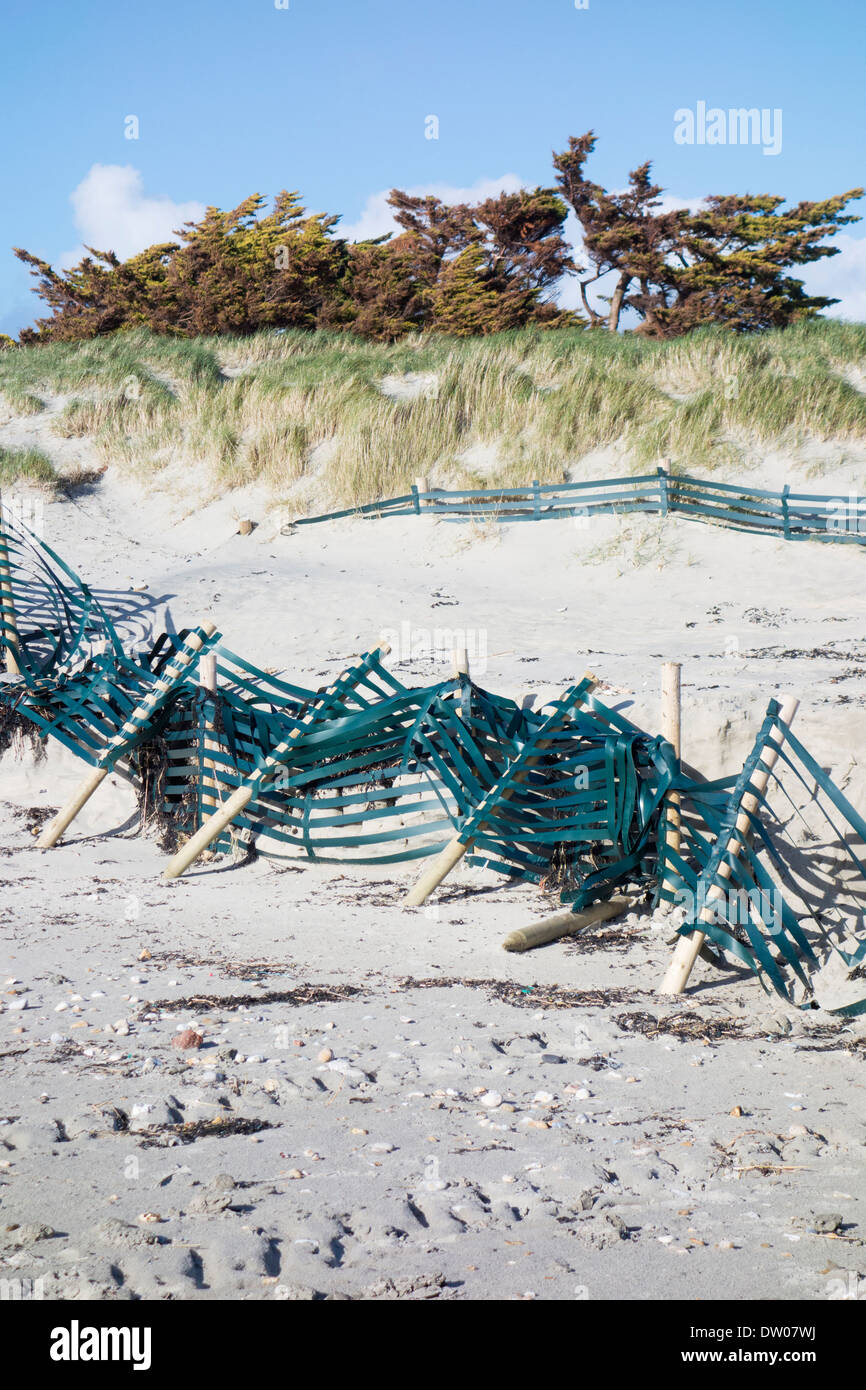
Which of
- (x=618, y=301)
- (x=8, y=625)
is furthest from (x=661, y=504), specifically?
(x=618, y=301)

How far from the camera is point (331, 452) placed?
1661cm

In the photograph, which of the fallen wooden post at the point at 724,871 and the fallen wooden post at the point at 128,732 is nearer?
the fallen wooden post at the point at 724,871

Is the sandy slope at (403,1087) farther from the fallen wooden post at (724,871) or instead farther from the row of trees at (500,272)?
the row of trees at (500,272)

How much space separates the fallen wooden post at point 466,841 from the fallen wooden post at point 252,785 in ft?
3.72

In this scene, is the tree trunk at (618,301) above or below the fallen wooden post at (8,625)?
above

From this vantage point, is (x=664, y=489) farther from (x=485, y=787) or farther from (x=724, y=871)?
(x=724, y=871)

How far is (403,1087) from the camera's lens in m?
3.94

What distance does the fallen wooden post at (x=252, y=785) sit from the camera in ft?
22.2

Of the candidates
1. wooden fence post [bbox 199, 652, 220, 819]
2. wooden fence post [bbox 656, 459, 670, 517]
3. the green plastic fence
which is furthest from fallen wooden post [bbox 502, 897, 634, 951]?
wooden fence post [bbox 656, 459, 670, 517]

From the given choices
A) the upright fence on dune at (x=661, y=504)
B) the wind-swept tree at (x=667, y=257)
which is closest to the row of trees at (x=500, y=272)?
the wind-swept tree at (x=667, y=257)

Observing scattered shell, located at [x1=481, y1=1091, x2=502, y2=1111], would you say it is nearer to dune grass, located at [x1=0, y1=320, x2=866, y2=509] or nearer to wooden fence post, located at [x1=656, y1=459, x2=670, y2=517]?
Result: wooden fence post, located at [x1=656, y1=459, x2=670, y2=517]

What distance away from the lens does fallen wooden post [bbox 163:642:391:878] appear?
6.78m

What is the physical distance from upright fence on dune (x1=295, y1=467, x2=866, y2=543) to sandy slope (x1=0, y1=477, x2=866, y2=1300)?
16.4ft

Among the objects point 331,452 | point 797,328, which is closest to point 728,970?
point 331,452
